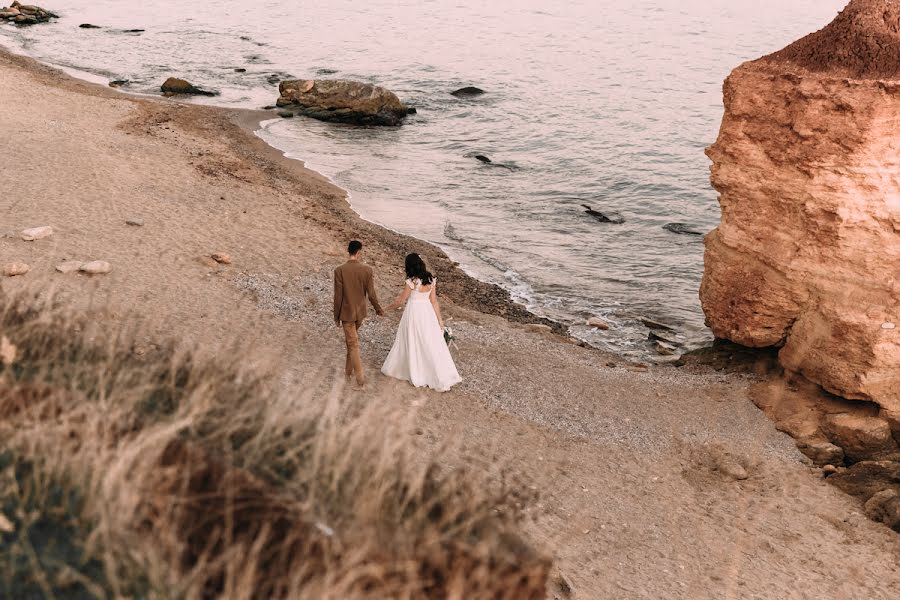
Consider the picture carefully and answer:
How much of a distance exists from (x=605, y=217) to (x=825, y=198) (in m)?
13.6

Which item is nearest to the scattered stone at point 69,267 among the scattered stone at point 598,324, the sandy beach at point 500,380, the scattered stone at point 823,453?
the sandy beach at point 500,380

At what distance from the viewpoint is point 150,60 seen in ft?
149

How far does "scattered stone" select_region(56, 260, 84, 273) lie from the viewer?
14.4 m

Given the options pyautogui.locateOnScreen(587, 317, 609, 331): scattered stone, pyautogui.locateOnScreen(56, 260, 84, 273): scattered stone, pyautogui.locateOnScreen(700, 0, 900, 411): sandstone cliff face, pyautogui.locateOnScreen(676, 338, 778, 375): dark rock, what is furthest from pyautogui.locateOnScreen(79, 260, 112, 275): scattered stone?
pyautogui.locateOnScreen(700, 0, 900, 411): sandstone cliff face

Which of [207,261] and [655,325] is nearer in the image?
[207,261]

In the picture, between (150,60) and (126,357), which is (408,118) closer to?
(150,60)

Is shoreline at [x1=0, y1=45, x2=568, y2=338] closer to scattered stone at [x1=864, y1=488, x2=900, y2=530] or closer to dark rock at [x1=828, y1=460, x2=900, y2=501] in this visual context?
dark rock at [x1=828, y1=460, x2=900, y2=501]

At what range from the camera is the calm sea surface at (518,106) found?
2267cm

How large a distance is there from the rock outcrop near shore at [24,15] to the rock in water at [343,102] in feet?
94.7

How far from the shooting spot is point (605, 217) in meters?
26.4

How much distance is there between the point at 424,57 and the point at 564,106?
572 inches

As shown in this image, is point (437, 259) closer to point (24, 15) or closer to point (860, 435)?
point (860, 435)

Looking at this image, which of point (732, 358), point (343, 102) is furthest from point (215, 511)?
point (343, 102)

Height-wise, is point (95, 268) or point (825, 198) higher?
point (825, 198)
